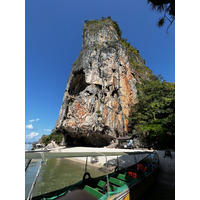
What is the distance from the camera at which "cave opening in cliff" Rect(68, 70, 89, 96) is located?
23.5m

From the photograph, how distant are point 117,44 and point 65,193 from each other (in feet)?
87.4

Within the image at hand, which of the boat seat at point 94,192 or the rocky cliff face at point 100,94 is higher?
the rocky cliff face at point 100,94

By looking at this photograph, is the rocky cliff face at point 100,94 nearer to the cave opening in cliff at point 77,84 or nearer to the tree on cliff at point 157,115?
the cave opening in cliff at point 77,84

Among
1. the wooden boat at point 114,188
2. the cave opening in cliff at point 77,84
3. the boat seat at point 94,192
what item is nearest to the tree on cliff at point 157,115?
the wooden boat at point 114,188

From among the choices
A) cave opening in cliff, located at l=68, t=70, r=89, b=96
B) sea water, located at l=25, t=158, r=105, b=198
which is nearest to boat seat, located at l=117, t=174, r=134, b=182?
sea water, located at l=25, t=158, r=105, b=198

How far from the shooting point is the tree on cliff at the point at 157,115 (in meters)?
11.0

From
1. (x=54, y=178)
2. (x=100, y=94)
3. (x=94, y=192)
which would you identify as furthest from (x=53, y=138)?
(x=94, y=192)

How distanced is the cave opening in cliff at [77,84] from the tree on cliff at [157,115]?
40.9 feet

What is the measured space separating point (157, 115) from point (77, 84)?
710 inches

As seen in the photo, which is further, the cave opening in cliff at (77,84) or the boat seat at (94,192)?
the cave opening in cliff at (77,84)

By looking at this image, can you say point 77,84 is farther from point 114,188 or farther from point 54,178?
point 114,188

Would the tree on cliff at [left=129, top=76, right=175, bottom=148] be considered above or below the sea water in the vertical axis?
above

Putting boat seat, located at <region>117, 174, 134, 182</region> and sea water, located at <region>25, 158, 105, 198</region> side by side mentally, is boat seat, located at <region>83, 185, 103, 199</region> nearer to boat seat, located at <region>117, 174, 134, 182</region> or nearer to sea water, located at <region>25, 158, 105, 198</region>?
boat seat, located at <region>117, 174, 134, 182</region>

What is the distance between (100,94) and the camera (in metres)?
20.1
